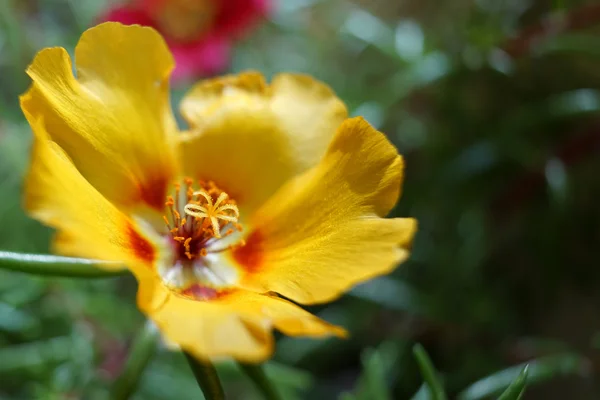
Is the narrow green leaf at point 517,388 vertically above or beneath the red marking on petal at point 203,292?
beneath

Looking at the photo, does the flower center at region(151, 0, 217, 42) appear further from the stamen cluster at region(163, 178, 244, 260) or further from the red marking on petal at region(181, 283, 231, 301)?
the red marking on petal at region(181, 283, 231, 301)

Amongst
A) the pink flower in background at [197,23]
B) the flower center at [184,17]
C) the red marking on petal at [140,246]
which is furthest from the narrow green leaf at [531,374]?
the flower center at [184,17]

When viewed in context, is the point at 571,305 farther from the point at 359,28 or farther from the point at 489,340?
the point at 359,28

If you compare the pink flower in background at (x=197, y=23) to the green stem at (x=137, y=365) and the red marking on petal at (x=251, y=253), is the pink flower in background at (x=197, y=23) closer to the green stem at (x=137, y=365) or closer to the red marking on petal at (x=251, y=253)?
the red marking on petal at (x=251, y=253)

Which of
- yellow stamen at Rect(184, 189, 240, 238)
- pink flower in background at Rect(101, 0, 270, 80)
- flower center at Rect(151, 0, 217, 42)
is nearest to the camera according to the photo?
yellow stamen at Rect(184, 189, 240, 238)

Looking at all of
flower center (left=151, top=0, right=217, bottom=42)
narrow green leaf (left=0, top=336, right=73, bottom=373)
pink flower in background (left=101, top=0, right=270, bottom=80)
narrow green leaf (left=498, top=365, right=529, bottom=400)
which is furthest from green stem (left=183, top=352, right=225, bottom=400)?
flower center (left=151, top=0, right=217, bottom=42)

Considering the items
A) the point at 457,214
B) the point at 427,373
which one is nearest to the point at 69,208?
the point at 427,373
